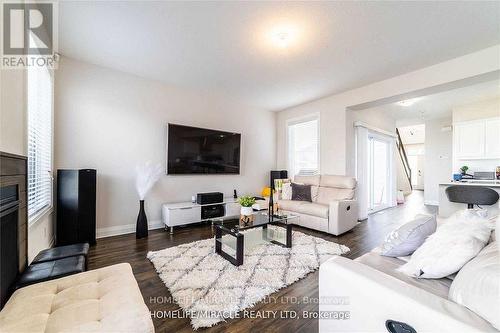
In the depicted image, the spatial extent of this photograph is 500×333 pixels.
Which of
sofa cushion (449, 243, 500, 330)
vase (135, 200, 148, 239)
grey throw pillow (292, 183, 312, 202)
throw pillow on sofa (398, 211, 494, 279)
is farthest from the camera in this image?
grey throw pillow (292, 183, 312, 202)

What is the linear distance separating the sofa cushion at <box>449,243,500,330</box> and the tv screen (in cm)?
373

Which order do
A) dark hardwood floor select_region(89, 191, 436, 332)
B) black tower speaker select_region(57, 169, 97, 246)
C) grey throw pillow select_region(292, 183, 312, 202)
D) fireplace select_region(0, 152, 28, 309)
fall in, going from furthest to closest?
grey throw pillow select_region(292, 183, 312, 202), black tower speaker select_region(57, 169, 97, 246), dark hardwood floor select_region(89, 191, 436, 332), fireplace select_region(0, 152, 28, 309)

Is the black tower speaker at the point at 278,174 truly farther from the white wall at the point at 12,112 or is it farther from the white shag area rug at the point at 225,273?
the white wall at the point at 12,112

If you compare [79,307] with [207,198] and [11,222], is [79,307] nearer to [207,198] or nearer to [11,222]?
[11,222]

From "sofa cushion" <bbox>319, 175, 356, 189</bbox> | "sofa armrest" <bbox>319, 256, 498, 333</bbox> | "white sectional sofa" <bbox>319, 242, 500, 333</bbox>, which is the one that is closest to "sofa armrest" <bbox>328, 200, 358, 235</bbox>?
"sofa cushion" <bbox>319, 175, 356, 189</bbox>

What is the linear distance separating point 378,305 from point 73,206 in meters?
3.36

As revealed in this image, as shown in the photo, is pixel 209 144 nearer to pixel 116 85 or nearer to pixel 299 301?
pixel 116 85

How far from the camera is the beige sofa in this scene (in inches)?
131

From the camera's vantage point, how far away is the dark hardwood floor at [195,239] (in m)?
1.46

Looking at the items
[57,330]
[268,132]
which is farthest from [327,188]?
[57,330]

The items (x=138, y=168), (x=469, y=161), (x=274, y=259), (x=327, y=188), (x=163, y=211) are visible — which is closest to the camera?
(x=274, y=259)

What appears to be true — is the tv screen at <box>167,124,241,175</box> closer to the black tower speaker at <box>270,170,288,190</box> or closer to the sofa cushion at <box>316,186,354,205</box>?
the black tower speaker at <box>270,170,288,190</box>

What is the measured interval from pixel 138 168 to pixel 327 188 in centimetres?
338

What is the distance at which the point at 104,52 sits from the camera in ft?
9.14
